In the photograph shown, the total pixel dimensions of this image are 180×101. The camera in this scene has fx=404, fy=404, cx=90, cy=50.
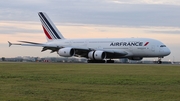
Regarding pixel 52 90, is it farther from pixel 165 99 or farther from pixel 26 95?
pixel 165 99

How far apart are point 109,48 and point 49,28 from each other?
49.5 ft

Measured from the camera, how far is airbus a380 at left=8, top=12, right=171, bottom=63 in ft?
183

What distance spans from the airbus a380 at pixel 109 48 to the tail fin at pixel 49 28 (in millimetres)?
2490

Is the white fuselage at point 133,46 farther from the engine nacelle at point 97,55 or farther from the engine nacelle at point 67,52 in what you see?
the engine nacelle at point 67,52

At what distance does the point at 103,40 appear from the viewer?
6069cm

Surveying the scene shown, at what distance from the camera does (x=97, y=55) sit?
56656 millimetres

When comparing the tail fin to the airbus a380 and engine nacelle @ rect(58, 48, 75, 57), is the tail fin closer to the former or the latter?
the airbus a380

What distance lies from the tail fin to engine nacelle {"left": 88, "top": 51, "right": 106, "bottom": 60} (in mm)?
11955

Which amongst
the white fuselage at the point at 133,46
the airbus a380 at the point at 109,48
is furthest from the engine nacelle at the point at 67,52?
the white fuselage at the point at 133,46

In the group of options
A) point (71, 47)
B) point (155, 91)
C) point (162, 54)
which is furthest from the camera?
point (71, 47)

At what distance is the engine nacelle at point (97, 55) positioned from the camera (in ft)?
185

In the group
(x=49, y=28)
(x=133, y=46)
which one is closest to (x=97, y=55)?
(x=133, y=46)

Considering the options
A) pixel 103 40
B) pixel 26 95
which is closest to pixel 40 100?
pixel 26 95

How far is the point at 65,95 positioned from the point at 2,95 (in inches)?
90.7
